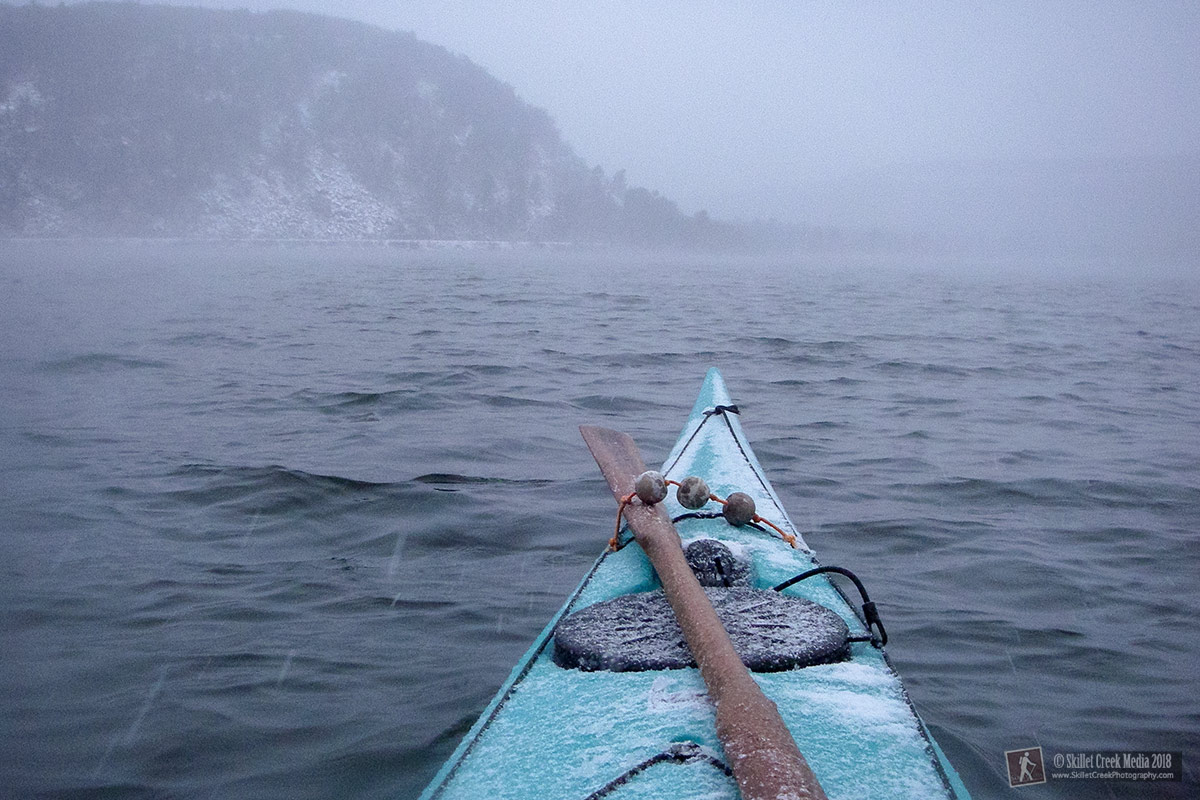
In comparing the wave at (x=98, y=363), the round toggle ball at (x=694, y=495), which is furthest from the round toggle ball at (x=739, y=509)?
the wave at (x=98, y=363)

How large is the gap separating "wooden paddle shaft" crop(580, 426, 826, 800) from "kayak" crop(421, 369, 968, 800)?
0.23 ft

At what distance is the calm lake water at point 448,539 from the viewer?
2.74 m

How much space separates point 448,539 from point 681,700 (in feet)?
9.30

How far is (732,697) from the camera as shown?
160 centimetres

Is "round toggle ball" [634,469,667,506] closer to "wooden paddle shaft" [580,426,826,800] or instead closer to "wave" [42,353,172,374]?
"wooden paddle shaft" [580,426,826,800]

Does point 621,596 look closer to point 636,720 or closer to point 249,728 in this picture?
point 636,720

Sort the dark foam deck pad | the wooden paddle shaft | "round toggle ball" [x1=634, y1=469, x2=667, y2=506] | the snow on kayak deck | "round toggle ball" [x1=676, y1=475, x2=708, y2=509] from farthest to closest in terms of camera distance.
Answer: "round toggle ball" [x1=676, y1=475, x2=708, y2=509] → "round toggle ball" [x1=634, y1=469, x2=667, y2=506] → the dark foam deck pad → the snow on kayak deck → the wooden paddle shaft

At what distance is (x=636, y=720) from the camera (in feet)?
5.57

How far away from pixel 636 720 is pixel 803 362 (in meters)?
9.11

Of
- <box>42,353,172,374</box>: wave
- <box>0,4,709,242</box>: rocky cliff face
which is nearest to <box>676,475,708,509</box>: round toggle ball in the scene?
<box>42,353,172,374</box>: wave

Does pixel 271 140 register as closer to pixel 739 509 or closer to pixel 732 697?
pixel 739 509

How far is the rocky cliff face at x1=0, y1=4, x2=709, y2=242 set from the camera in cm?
9012

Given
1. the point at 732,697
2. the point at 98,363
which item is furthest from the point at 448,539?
the point at 98,363

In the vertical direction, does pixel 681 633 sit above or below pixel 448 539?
above
